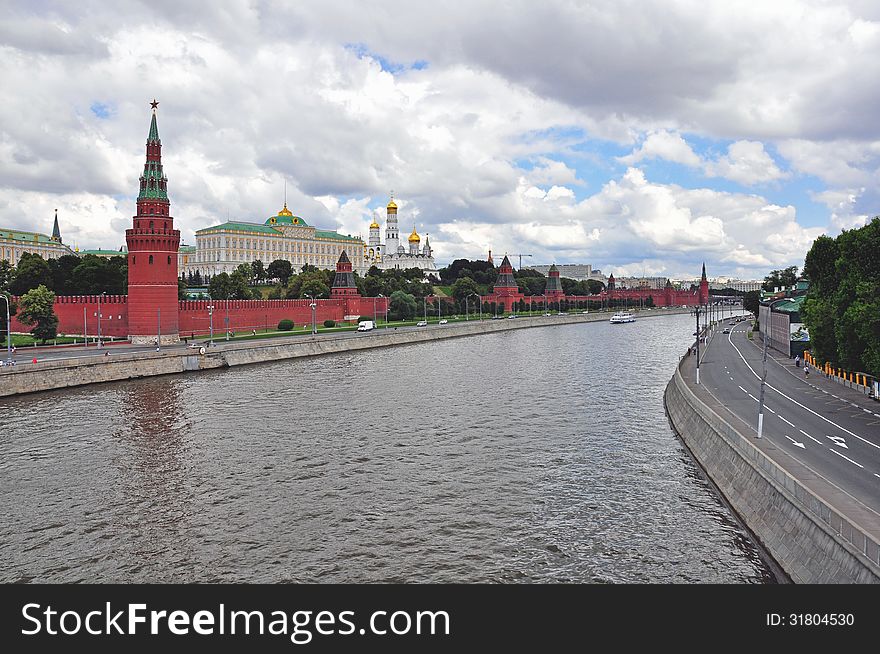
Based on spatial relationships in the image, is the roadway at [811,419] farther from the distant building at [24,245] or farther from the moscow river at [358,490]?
the distant building at [24,245]

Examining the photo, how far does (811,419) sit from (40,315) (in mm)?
52501

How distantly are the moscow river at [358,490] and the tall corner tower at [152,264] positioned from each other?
70.3 ft

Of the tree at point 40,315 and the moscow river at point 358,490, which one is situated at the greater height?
the tree at point 40,315

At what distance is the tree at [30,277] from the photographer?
70250mm

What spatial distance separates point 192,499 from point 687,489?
14435mm

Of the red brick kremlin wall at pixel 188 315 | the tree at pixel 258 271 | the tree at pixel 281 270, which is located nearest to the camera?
the red brick kremlin wall at pixel 188 315

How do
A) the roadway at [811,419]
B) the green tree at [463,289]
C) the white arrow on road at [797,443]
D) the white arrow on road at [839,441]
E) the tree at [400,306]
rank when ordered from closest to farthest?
the roadway at [811,419], the white arrow on road at [797,443], the white arrow on road at [839,441], the tree at [400,306], the green tree at [463,289]

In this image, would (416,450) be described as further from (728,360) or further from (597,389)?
(728,360)

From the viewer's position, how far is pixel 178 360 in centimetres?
4962

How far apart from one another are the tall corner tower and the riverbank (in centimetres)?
697

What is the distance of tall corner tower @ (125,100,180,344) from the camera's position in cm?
6062

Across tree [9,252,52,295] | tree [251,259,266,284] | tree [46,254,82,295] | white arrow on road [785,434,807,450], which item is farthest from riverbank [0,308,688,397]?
tree [251,259,266,284]

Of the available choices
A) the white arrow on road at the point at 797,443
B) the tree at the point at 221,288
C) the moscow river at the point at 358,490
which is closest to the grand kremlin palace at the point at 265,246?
the tree at the point at 221,288

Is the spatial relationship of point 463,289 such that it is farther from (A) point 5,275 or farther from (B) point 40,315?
(B) point 40,315
